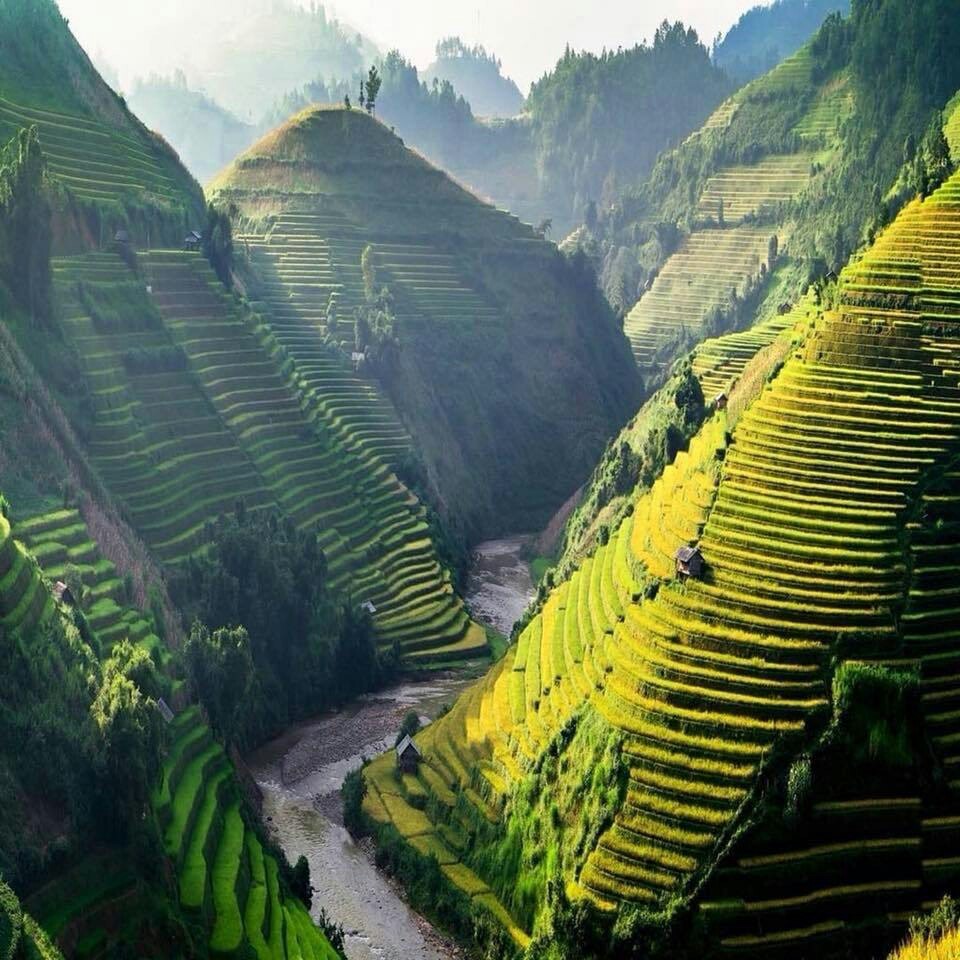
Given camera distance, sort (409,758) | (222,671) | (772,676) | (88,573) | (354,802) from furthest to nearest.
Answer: (222,671), (409,758), (88,573), (354,802), (772,676)

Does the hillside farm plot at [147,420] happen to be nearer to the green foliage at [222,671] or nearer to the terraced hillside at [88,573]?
the terraced hillside at [88,573]

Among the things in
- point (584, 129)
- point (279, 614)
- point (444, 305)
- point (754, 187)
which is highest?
point (584, 129)

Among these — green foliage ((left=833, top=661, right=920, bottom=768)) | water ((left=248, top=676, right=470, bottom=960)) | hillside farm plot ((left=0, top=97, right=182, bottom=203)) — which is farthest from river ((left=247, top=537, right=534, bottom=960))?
hillside farm plot ((left=0, top=97, right=182, bottom=203))

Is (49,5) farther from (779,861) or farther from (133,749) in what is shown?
(779,861)

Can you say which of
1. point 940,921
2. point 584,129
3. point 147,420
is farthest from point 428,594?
point 584,129

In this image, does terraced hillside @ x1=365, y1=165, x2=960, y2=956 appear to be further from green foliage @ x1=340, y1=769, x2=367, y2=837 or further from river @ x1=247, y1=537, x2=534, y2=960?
river @ x1=247, y1=537, x2=534, y2=960

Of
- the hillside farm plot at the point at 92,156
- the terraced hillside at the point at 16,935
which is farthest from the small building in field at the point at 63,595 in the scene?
the hillside farm plot at the point at 92,156

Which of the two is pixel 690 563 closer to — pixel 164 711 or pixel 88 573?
pixel 164 711
